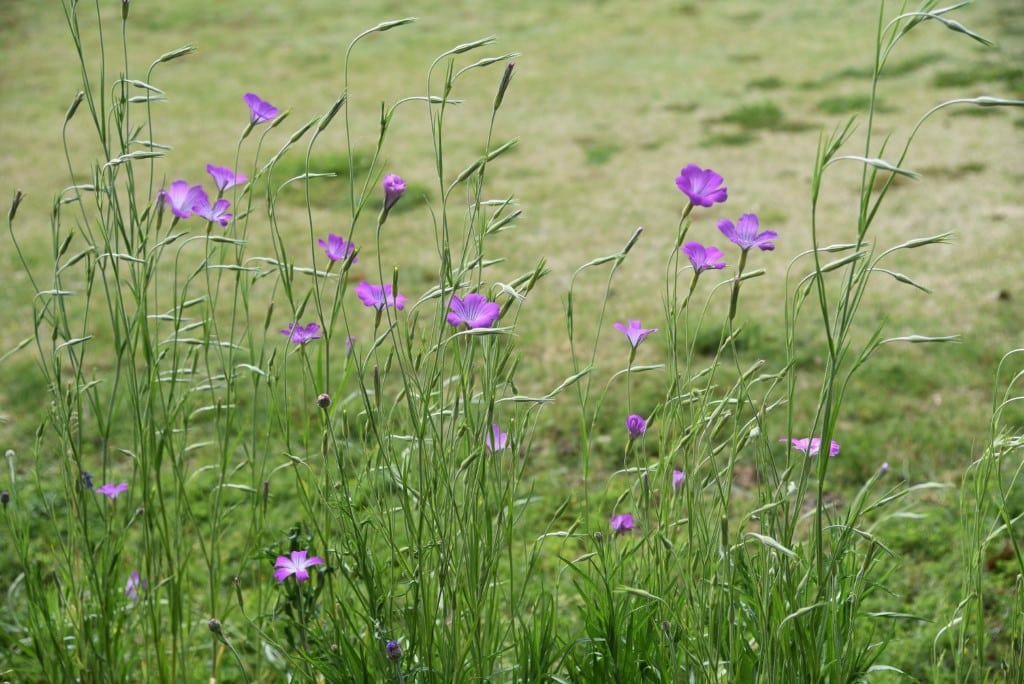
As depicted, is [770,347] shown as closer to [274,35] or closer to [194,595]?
[194,595]

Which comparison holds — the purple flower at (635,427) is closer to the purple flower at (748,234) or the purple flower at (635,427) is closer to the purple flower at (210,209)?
the purple flower at (748,234)

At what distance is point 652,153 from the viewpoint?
6328 mm

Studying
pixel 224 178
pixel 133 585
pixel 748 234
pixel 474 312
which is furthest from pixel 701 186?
pixel 133 585

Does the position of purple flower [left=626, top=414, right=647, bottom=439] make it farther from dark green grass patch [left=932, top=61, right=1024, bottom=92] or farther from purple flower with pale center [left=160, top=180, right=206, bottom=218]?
dark green grass patch [left=932, top=61, right=1024, bottom=92]

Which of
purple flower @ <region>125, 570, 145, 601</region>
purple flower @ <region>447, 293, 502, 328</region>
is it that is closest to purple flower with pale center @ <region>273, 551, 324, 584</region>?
purple flower @ <region>125, 570, 145, 601</region>

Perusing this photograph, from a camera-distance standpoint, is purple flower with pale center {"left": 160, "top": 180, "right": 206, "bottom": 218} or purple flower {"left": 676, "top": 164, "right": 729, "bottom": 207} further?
purple flower with pale center {"left": 160, "top": 180, "right": 206, "bottom": 218}

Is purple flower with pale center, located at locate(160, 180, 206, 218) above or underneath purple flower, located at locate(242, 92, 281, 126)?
underneath

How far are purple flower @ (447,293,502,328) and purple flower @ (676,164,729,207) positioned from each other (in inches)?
12.3

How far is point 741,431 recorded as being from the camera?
1.38 metres

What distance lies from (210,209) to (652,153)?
5014 mm

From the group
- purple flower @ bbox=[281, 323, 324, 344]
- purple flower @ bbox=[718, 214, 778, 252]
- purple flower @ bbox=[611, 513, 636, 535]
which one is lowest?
purple flower @ bbox=[611, 513, 636, 535]

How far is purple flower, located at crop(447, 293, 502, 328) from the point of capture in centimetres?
130

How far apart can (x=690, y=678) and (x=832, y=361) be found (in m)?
0.55

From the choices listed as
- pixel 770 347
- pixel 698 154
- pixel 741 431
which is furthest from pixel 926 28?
pixel 741 431
